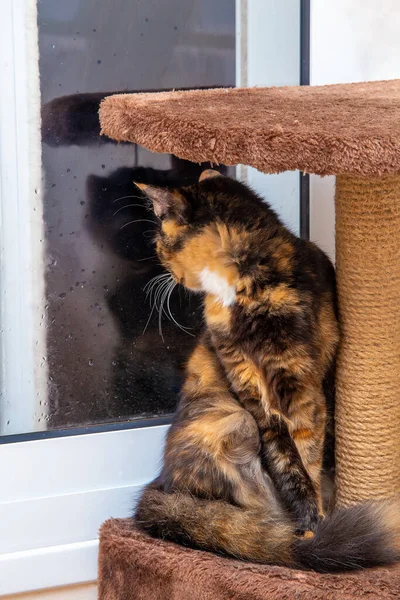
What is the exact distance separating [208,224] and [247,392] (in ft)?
1.02

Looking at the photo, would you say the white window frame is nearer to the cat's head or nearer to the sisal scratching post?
the cat's head

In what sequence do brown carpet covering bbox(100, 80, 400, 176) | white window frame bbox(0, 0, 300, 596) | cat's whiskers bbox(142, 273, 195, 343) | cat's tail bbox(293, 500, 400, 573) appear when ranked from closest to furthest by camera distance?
brown carpet covering bbox(100, 80, 400, 176)
cat's tail bbox(293, 500, 400, 573)
white window frame bbox(0, 0, 300, 596)
cat's whiskers bbox(142, 273, 195, 343)

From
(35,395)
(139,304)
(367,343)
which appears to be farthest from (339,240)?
(35,395)

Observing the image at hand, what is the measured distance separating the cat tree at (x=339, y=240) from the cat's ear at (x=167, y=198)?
15cm

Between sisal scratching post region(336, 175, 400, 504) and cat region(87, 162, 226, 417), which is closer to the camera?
sisal scratching post region(336, 175, 400, 504)

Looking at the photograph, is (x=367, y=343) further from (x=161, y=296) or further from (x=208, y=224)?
(x=161, y=296)

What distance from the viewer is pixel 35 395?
61.4 inches

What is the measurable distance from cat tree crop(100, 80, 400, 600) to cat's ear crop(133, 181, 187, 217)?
15cm

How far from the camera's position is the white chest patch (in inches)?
48.6

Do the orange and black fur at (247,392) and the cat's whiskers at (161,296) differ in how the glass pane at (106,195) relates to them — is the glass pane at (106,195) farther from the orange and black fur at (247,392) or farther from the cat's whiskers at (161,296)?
the orange and black fur at (247,392)

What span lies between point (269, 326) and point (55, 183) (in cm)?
61

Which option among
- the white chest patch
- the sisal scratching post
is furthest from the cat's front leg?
the white chest patch

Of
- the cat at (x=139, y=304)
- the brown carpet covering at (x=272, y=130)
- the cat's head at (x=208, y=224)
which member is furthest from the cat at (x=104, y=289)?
the brown carpet covering at (x=272, y=130)

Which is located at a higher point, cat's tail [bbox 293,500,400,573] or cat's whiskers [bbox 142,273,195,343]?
cat's whiskers [bbox 142,273,195,343]
